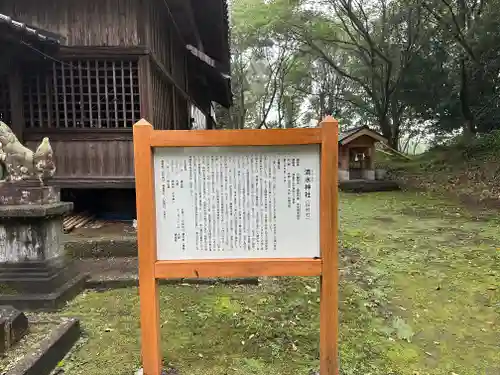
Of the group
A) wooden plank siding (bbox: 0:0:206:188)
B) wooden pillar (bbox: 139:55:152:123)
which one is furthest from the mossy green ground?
wooden pillar (bbox: 139:55:152:123)

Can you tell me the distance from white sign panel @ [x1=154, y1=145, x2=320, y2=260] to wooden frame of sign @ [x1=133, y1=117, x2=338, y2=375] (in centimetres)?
4

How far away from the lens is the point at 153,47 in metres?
7.37

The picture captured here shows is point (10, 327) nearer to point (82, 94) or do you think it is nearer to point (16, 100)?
point (82, 94)

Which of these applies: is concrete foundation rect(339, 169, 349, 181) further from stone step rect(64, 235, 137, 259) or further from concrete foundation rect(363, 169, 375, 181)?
stone step rect(64, 235, 137, 259)

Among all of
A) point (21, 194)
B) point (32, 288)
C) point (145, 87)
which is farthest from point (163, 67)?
point (32, 288)

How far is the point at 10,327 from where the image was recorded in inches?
125

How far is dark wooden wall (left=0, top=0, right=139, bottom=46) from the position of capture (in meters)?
6.68

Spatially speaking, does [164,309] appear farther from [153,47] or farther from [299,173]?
[153,47]

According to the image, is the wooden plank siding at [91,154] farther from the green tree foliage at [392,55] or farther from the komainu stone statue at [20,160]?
the green tree foliage at [392,55]

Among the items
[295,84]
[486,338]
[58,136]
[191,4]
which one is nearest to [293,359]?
[486,338]

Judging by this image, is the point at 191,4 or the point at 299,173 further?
the point at 191,4

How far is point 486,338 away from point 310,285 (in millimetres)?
2055

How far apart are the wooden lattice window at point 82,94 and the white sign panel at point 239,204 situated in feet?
14.4

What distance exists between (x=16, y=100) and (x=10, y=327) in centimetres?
475
